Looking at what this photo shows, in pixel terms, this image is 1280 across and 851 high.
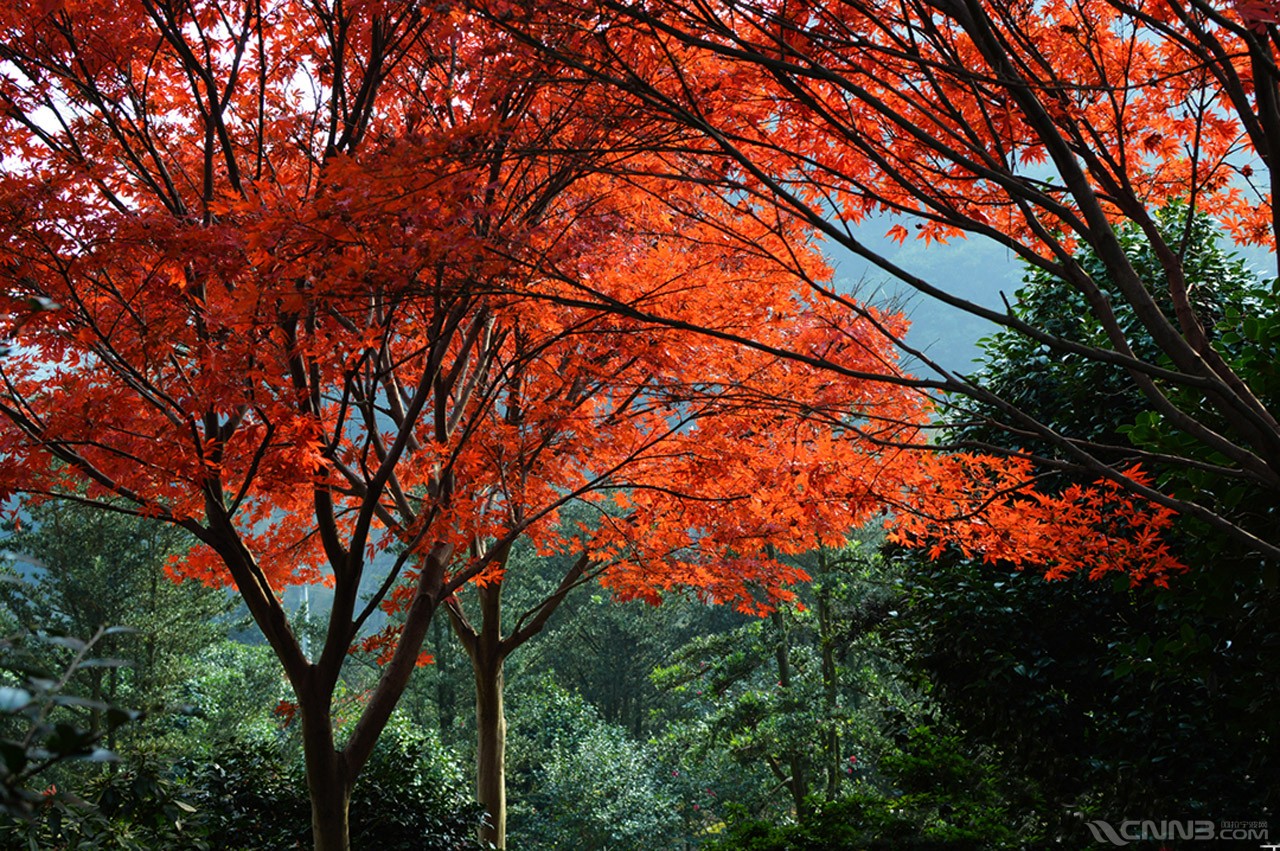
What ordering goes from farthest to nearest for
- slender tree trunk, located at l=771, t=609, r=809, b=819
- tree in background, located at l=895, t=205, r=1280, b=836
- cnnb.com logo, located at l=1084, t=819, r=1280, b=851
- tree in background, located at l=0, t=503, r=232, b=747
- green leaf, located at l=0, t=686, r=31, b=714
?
tree in background, located at l=0, t=503, r=232, b=747 → slender tree trunk, located at l=771, t=609, r=809, b=819 → cnnb.com logo, located at l=1084, t=819, r=1280, b=851 → tree in background, located at l=895, t=205, r=1280, b=836 → green leaf, located at l=0, t=686, r=31, b=714

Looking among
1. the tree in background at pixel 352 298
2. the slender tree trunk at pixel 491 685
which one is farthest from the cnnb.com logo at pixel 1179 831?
the slender tree trunk at pixel 491 685

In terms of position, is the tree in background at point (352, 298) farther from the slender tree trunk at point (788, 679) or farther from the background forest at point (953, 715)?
the slender tree trunk at point (788, 679)

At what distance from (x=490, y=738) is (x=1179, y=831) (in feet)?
15.3

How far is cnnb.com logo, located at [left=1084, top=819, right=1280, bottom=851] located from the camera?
407 centimetres

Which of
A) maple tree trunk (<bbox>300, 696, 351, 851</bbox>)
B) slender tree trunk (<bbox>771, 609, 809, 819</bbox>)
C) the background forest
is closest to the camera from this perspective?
the background forest

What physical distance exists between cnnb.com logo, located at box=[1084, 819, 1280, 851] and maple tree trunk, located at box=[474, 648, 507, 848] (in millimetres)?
4139

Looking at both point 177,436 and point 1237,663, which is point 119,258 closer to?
point 177,436

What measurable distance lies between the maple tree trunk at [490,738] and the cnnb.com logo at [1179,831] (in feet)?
13.6

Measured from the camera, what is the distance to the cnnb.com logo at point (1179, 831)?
4074mm

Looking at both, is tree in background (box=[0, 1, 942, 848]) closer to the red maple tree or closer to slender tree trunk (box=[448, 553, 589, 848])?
the red maple tree

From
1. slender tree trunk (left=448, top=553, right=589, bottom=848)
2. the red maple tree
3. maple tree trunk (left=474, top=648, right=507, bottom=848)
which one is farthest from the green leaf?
maple tree trunk (left=474, top=648, right=507, bottom=848)

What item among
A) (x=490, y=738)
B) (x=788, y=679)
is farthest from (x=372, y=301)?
(x=788, y=679)

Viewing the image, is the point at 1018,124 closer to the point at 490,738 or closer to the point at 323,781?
the point at 323,781

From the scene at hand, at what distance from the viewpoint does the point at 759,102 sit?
11.4 ft
